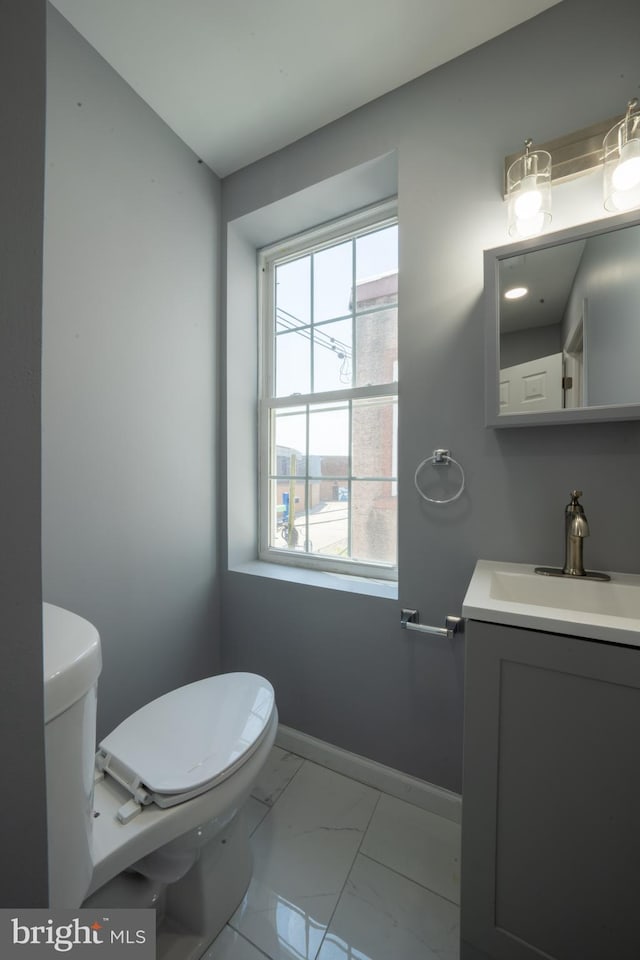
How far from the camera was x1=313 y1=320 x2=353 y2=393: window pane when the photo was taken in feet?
5.26

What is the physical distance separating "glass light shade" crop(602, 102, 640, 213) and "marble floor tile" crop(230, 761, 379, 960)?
195 cm

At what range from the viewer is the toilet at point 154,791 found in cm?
52

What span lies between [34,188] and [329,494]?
1.37m

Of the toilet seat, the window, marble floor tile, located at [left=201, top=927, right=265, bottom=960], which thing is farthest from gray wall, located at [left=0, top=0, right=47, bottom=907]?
the window

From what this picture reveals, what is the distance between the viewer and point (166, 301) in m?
1.38

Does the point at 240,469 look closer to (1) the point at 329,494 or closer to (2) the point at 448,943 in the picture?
(1) the point at 329,494

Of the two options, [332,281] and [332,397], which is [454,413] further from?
[332,281]

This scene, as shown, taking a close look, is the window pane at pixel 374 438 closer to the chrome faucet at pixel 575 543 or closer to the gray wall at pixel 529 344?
the gray wall at pixel 529 344

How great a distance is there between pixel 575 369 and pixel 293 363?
1.17m

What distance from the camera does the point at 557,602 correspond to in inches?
37.7

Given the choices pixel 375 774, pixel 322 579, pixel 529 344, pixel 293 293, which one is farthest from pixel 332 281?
pixel 375 774

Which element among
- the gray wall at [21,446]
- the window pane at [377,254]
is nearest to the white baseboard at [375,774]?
the gray wall at [21,446]

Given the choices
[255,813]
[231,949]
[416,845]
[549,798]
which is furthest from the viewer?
[255,813]

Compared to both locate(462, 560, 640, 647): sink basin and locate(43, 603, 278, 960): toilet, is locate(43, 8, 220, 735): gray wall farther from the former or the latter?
locate(462, 560, 640, 647): sink basin
